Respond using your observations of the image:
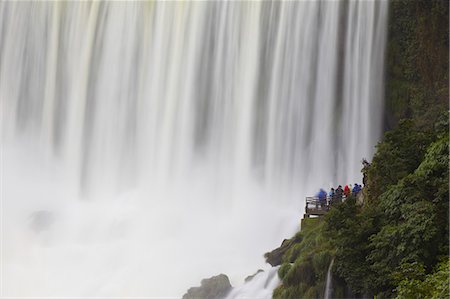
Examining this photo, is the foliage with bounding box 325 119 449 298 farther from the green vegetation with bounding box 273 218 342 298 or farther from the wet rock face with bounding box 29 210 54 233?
the wet rock face with bounding box 29 210 54 233

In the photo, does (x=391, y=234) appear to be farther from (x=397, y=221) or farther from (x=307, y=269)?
(x=307, y=269)

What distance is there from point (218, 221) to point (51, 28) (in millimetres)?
13719

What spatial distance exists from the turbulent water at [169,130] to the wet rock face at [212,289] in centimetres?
147

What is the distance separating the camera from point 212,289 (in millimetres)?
20625

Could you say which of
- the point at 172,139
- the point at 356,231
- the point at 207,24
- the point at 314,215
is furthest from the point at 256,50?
the point at 356,231

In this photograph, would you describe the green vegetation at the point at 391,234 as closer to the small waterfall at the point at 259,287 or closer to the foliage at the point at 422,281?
the foliage at the point at 422,281

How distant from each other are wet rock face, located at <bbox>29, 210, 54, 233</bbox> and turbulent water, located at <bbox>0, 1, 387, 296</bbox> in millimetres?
78

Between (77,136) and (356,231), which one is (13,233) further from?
(356,231)

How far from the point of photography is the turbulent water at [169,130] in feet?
84.0

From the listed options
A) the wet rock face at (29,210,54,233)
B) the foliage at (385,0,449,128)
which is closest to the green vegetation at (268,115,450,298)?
the foliage at (385,0,449,128)

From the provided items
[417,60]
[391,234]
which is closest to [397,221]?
[391,234]

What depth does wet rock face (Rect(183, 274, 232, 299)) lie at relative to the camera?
20516mm

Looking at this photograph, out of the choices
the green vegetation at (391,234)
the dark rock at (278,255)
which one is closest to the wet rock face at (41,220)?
the dark rock at (278,255)

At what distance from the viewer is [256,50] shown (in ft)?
99.2
